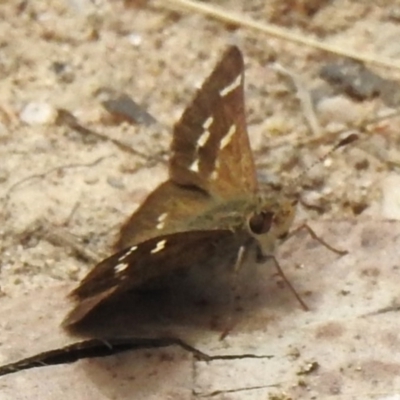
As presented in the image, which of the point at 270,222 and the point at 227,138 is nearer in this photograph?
the point at 270,222

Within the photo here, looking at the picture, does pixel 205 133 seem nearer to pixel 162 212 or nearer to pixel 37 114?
pixel 162 212

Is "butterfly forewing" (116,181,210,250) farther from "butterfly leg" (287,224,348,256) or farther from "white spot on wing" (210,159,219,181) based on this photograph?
"butterfly leg" (287,224,348,256)

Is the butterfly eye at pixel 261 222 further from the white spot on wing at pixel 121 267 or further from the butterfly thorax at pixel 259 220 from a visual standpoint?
the white spot on wing at pixel 121 267

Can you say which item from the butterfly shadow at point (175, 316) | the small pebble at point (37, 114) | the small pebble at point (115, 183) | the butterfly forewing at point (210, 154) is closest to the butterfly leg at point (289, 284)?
the butterfly shadow at point (175, 316)

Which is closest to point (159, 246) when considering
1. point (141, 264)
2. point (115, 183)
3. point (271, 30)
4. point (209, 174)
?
point (141, 264)

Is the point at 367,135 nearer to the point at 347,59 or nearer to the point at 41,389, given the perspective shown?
the point at 347,59

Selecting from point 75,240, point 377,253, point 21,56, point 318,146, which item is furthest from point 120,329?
point 21,56
